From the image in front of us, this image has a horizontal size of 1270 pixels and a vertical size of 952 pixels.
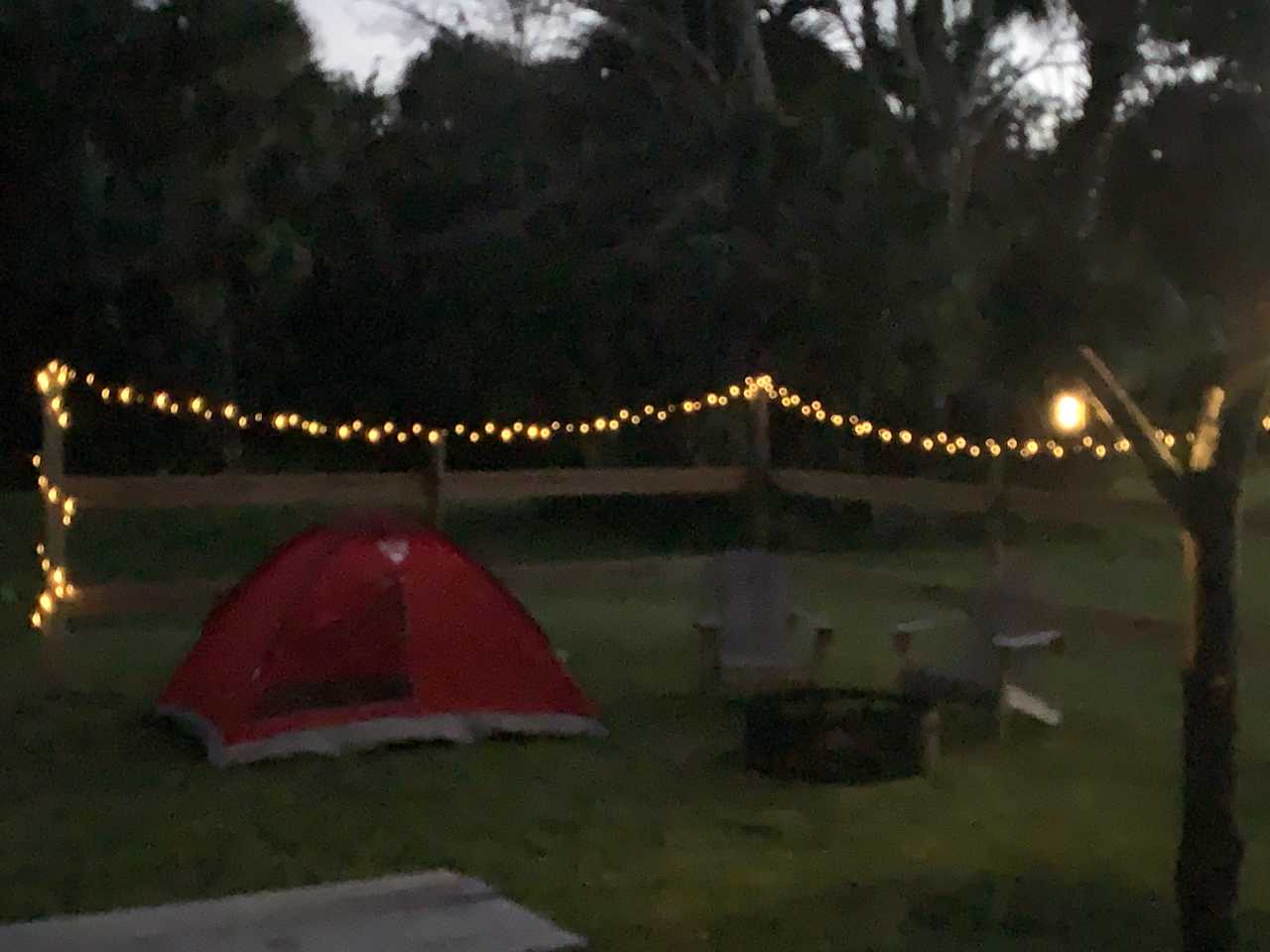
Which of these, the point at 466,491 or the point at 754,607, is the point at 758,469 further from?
the point at 466,491

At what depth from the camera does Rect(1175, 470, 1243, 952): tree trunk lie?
11.7ft

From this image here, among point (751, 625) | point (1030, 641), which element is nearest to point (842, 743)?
point (1030, 641)

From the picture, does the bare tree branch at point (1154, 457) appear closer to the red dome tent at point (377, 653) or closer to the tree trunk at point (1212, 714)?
the tree trunk at point (1212, 714)

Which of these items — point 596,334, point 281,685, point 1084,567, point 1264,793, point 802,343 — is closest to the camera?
point 1264,793

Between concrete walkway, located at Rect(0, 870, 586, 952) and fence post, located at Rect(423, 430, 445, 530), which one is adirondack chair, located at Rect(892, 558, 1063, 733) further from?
concrete walkway, located at Rect(0, 870, 586, 952)

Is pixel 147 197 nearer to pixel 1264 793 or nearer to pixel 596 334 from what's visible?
pixel 596 334

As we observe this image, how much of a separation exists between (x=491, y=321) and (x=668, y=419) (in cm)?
213

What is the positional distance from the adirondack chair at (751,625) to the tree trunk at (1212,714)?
12.5 feet

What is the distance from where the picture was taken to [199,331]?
563 inches

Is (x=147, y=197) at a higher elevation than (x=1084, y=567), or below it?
higher

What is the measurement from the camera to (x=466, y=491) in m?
8.02

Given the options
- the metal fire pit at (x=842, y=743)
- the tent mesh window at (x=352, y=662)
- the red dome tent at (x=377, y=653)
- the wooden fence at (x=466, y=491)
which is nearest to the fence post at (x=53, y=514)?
the wooden fence at (x=466, y=491)

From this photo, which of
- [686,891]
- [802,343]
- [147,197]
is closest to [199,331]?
[147,197]

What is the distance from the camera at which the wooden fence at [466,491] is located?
7.02 m
